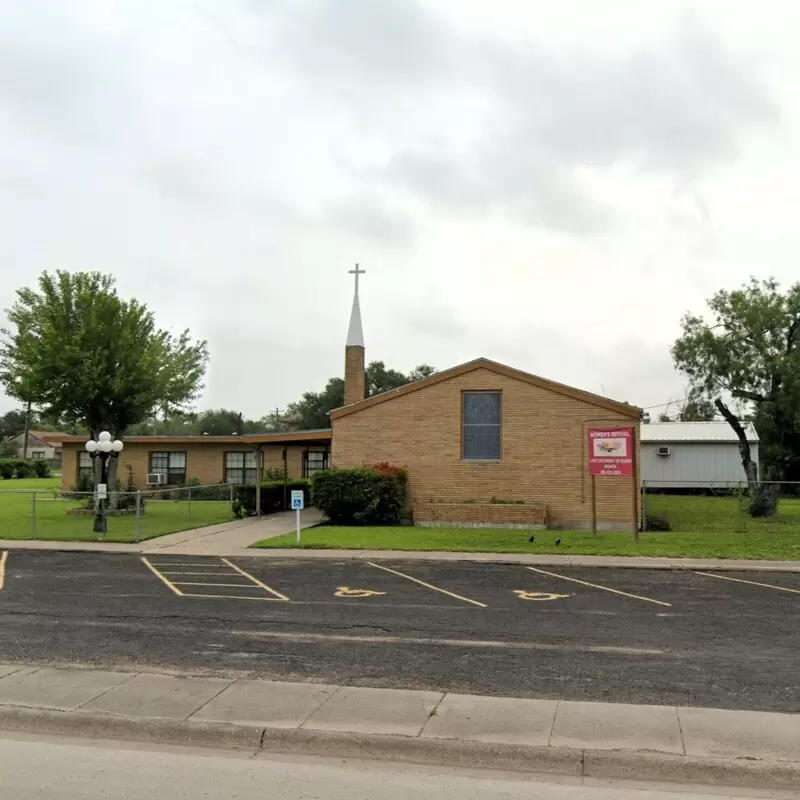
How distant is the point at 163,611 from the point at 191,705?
17.1 feet

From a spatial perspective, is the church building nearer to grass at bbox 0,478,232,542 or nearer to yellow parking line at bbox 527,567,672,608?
grass at bbox 0,478,232,542

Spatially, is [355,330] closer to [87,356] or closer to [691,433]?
[87,356]

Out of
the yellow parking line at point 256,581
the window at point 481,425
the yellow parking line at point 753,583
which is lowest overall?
the yellow parking line at point 753,583

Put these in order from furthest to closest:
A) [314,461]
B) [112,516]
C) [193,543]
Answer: [314,461] < [112,516] < [193,543]

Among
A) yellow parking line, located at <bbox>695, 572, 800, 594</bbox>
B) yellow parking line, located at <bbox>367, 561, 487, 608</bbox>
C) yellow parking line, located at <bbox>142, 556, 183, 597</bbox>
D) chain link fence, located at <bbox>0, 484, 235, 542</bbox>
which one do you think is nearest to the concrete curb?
yellow parking line, located at <bbox>367, 561, 487, 608</bbox>

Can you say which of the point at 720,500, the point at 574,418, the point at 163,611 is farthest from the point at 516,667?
the point at 720,500

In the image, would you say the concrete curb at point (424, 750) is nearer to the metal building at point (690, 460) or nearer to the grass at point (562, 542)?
the grass at point (562, 542)

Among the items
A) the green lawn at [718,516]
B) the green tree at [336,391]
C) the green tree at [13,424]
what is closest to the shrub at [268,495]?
the green lawn at [718,516]

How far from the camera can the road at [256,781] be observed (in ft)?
16.9

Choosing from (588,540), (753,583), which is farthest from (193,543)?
(753,583)

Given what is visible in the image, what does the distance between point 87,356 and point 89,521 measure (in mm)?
5841

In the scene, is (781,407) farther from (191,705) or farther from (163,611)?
(191,705)

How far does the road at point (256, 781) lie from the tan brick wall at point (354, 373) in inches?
1101

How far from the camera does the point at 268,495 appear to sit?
1233 inches
